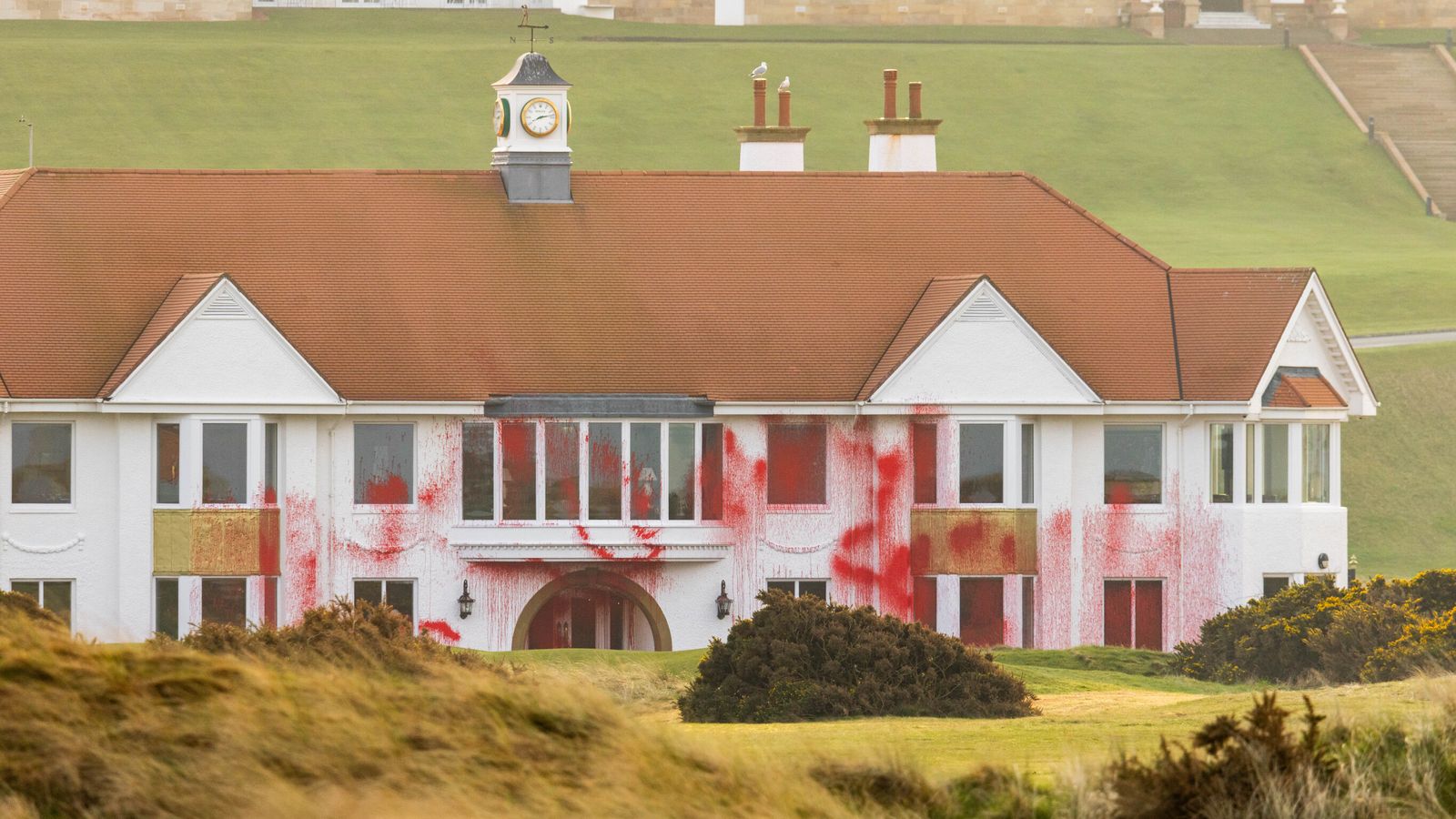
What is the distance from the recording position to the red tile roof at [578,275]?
41.9 metres

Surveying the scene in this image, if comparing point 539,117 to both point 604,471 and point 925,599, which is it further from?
point 925,599

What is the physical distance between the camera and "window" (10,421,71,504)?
40.5 m

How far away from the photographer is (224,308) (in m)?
40.8

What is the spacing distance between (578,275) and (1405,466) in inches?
985

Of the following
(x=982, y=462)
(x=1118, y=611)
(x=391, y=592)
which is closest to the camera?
(x=391, y=592)

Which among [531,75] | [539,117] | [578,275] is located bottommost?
[578,275]

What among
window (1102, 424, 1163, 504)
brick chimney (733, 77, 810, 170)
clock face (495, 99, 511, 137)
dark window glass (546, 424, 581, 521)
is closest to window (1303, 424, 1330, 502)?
window (1102, 424, 1163, 504)

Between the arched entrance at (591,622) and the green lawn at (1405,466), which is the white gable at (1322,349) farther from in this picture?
the green lawn at (1405,466)

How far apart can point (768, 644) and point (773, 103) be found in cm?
5828

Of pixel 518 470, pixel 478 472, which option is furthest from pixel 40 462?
pixel 518 470

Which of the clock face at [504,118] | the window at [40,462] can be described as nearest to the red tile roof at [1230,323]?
the clock face at [504,118]

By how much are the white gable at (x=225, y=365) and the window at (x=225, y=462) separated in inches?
20.3

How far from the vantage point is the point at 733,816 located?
17.2 m

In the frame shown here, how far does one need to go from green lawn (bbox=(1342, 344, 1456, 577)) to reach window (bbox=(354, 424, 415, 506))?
21898mm
